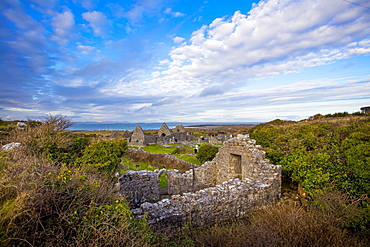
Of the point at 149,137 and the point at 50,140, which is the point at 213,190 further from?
the point at 149,137

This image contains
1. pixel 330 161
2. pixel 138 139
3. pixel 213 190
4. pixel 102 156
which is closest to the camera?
pixel 213 190

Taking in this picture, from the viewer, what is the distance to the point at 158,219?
16.5 ft

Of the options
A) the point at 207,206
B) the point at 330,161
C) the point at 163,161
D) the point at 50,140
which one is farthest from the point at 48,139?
the point at 330,161

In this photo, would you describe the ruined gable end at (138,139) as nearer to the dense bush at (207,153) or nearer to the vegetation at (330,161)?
the dense bush at (207,153)

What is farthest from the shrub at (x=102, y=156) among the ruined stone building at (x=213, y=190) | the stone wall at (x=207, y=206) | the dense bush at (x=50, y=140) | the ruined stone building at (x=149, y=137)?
the ruined stone building at (x=149, y=137)

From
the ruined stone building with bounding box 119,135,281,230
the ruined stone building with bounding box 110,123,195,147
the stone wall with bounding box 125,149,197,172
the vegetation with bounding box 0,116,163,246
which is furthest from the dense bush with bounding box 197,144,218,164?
the ruined stone building with bounding box 110,123,195,147

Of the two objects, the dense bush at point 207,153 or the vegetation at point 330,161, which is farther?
the dense bush at point 207,153

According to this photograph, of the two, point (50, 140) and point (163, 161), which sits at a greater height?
point (50, 140)

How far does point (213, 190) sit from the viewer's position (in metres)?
7.02

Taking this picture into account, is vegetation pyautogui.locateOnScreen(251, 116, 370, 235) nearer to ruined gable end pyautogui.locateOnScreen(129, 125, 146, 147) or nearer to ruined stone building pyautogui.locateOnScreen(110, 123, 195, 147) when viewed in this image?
ruined gable end pyautogui.locateOnScreen(129, 125, 146, 147)

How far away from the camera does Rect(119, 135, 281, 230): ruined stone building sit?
5594 millimetres

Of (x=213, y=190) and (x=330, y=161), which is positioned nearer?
(x=213, y=190)

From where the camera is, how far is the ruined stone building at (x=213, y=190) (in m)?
5.59

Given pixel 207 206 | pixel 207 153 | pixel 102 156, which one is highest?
pixel 102 156
